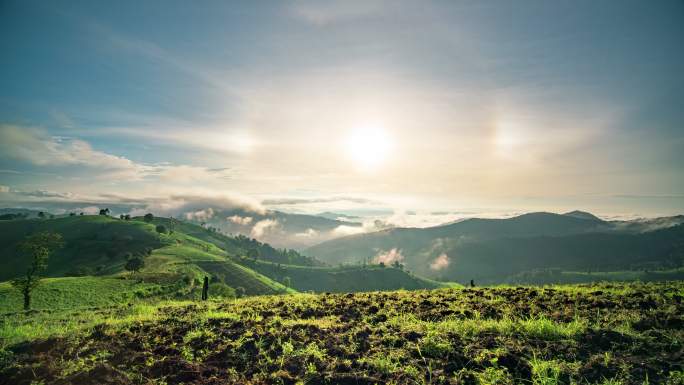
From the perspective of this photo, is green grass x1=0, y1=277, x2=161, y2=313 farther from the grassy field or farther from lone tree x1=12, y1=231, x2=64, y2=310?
the grassy field

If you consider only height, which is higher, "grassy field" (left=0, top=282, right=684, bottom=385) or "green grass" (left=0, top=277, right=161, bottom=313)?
"grassy field" (left=0, top=282, right=684, bottom=385)

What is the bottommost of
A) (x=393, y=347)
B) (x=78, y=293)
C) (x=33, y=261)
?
(x=78, y=293)

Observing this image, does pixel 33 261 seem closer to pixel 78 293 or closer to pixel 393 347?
pixel 78 293

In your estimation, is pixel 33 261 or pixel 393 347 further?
pixel 33 261

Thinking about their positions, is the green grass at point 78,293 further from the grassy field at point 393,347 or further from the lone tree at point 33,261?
the grassy field at point 393,347

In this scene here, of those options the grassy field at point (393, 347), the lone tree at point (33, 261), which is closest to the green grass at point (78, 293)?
the lone tree at point (33, 261)

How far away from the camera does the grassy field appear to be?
9211 millimetres

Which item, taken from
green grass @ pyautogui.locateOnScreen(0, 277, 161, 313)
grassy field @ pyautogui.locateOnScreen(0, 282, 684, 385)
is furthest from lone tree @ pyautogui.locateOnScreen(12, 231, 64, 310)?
grassy field @ pyautogui.locateOnScreen(0, 282, 684, 385)

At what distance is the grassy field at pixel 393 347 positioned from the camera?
363 inches

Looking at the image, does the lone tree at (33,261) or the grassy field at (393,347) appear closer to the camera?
the grassy field at (393,347)

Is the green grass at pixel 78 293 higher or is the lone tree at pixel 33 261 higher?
the lone tree at pixel 33 261

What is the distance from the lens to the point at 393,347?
11.4 metres

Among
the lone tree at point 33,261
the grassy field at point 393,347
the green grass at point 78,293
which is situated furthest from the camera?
the green grass at point 78,293

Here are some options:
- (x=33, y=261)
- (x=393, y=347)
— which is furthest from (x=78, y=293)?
(x=393, y=347)
